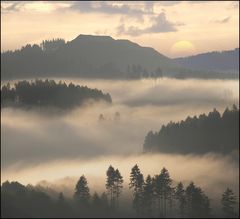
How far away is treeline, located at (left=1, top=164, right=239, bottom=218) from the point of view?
491 feet

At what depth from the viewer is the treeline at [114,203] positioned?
14975 centimetres

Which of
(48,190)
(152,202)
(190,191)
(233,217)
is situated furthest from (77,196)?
(233,217)

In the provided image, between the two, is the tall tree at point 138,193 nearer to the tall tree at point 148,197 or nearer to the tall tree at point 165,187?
the tall tree at point 148,197

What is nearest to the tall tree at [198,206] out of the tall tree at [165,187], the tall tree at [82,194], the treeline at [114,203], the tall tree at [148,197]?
the treeline at [114,203]

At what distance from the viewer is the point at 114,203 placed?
17512 cm

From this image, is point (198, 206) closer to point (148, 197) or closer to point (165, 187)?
point (165, 187)

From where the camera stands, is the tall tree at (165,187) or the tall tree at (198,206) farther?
the tall tree at (165,187)

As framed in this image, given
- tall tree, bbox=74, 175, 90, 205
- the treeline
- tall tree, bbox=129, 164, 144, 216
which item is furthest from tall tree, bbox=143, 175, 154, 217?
tall tree, bbox=74, 175, 90, 205

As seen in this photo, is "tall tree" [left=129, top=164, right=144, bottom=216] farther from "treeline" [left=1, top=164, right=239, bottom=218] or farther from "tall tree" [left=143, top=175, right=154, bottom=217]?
"tall tree" [left=143, top=175, right=154, bottom=217]

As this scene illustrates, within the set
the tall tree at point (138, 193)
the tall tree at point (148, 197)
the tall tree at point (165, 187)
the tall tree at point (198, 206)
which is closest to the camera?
the tall tree at point (198, 206)

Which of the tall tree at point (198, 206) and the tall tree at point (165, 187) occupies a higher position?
the tall tree at point (165, 187)

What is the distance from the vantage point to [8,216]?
14138cm

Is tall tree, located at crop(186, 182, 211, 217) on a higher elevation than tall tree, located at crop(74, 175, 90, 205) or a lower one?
lower

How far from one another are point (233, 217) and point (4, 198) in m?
79.3
